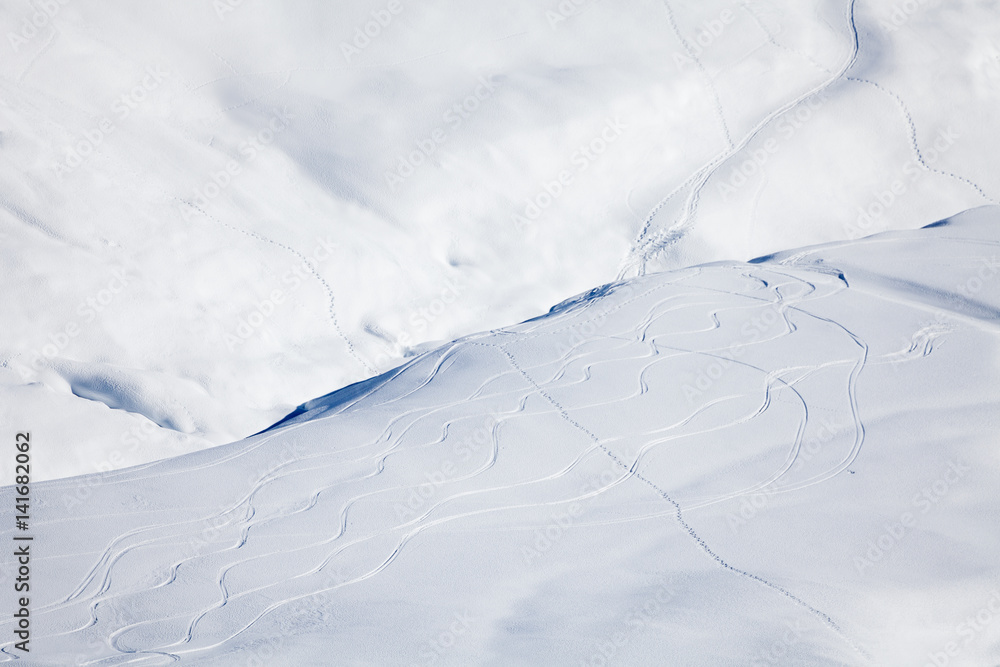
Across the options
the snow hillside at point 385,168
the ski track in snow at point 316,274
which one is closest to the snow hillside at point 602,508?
the ski track in snow at point 316,274

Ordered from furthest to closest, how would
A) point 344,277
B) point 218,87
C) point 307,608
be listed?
point 218,87 → point 344,277 → point 307,608

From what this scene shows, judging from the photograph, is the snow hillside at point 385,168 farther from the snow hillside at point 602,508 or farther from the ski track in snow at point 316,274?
the snow hillside at point 602,508

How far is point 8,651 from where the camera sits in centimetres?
289

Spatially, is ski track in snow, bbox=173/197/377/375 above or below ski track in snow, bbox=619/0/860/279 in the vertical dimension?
above

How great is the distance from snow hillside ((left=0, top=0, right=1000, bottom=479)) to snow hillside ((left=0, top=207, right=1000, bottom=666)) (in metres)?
0.36

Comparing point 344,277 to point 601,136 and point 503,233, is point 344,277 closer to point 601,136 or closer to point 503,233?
point 503,233

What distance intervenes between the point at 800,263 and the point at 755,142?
3.09 feet

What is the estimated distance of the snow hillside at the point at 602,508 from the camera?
295cm

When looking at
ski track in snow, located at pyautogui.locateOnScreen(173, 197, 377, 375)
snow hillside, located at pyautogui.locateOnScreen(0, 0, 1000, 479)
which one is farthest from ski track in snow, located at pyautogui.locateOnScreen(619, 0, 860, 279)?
ski track in snow, located at pyautogui.locateOnScreen(173, 197, 377, 375)

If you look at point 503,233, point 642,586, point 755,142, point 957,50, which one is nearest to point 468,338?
point 503,233

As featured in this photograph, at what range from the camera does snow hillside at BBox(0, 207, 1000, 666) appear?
2.95m

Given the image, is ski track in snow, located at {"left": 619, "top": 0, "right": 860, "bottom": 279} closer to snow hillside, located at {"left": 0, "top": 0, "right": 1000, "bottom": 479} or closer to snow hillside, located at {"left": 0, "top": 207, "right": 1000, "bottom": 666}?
snow hillside, located at {"left": 0, "top": 0, "right": 1000, "bottom": 479}

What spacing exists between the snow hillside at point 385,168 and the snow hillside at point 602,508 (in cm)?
36

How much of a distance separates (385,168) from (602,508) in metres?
2.42
